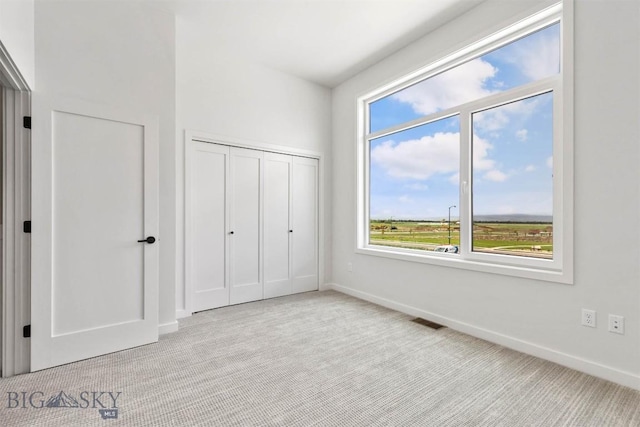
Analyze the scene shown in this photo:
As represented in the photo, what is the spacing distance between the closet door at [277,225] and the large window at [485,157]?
3.76 feet

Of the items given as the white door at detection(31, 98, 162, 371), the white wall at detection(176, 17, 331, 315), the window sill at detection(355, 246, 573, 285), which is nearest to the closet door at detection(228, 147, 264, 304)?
the white wall at detection(176, 17, 331, 315)

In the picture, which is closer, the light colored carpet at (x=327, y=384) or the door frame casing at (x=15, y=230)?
the light colored carpet at (x=327, y=384)

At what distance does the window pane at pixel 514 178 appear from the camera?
2.47m

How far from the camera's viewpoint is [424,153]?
11.5 feet

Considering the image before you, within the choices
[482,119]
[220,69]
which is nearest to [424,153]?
[482,119]

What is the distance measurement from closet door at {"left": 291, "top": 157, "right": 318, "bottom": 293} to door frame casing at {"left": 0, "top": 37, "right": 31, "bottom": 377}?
106 inches

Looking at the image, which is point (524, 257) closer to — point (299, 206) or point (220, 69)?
point (299, 206)

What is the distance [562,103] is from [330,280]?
3.41m

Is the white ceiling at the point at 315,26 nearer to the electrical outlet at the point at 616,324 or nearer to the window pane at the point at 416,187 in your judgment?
the window pane at the point at 416,187

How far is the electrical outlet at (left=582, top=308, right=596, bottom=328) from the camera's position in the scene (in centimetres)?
210

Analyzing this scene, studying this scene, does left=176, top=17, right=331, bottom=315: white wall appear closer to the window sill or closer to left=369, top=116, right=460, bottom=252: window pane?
left=369, top=116, right=460, bottom=252: window pane

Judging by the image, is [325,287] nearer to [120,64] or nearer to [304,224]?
[304,224]

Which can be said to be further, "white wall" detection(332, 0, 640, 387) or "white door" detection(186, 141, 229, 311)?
"white door" detection(186, 141, 229, 311)

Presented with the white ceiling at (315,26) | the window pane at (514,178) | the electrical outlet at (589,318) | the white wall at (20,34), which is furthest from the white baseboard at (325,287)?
the white wall at (20,34)
